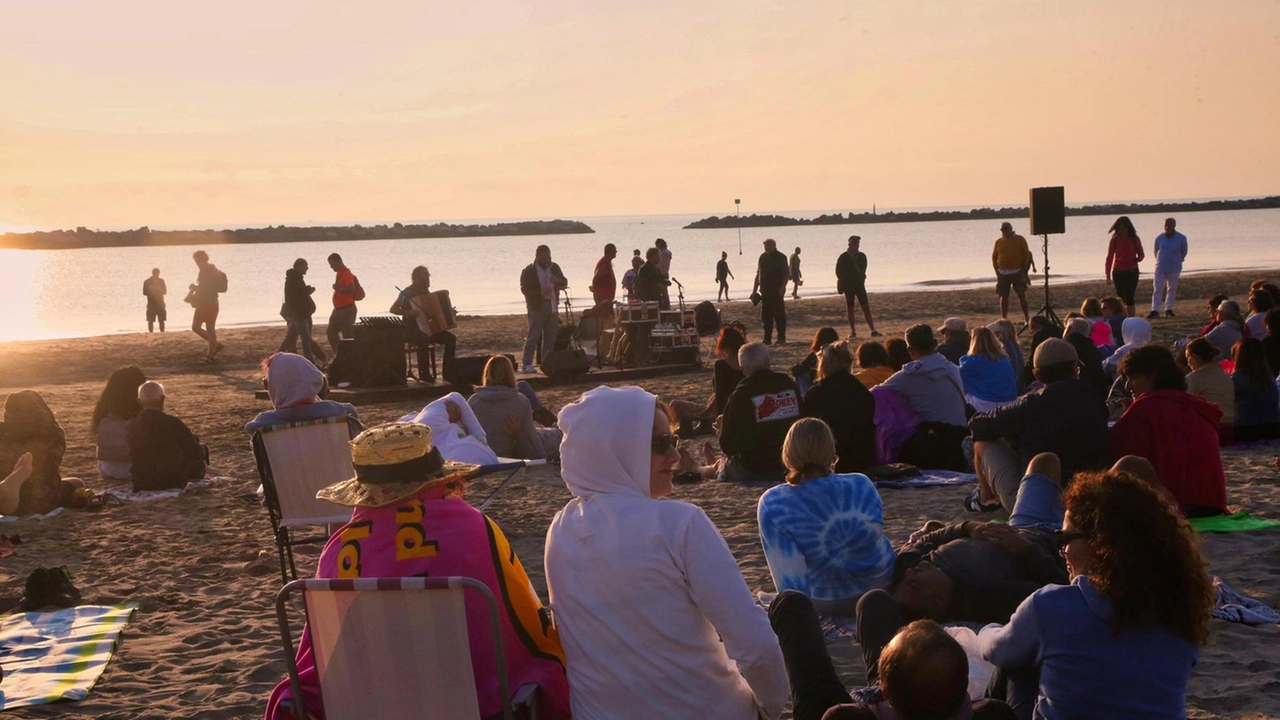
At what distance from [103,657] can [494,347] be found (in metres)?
16.1

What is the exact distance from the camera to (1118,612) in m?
2.95

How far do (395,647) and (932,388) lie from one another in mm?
5550

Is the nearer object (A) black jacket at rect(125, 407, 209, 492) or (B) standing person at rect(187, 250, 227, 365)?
(A) black jacket at rect(125, 407, 209, 492)

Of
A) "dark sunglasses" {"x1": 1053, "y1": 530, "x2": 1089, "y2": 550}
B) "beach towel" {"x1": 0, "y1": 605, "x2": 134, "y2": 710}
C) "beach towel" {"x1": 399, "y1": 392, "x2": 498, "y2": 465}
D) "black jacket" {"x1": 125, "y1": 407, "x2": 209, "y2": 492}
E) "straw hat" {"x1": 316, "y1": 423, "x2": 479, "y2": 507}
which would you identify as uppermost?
"straw hat" {"x1": 316, "y1": 423, "x2": 479, "y2": 507}

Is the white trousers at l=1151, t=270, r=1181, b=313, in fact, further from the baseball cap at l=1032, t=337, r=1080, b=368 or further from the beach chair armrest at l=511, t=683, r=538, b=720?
the beach chair armrest at l=511, t=683, r=538, b=720

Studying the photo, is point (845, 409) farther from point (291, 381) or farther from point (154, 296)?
point (154, 296)

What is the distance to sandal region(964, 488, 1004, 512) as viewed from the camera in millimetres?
6645

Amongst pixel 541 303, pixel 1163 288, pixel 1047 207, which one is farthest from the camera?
pixel 1163 288

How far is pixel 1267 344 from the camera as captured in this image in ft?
31.1

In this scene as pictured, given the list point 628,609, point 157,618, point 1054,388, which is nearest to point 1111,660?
point 628,609

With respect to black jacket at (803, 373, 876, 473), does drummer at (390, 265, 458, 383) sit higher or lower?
higher

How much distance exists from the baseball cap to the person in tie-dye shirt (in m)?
1.76

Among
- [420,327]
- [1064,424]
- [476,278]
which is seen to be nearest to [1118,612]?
[1064,424]

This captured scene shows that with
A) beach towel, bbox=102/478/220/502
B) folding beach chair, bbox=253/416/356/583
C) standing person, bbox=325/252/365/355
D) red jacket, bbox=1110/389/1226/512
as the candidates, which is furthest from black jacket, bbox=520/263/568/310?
red jacket, bbox=1110/389/1226/512
